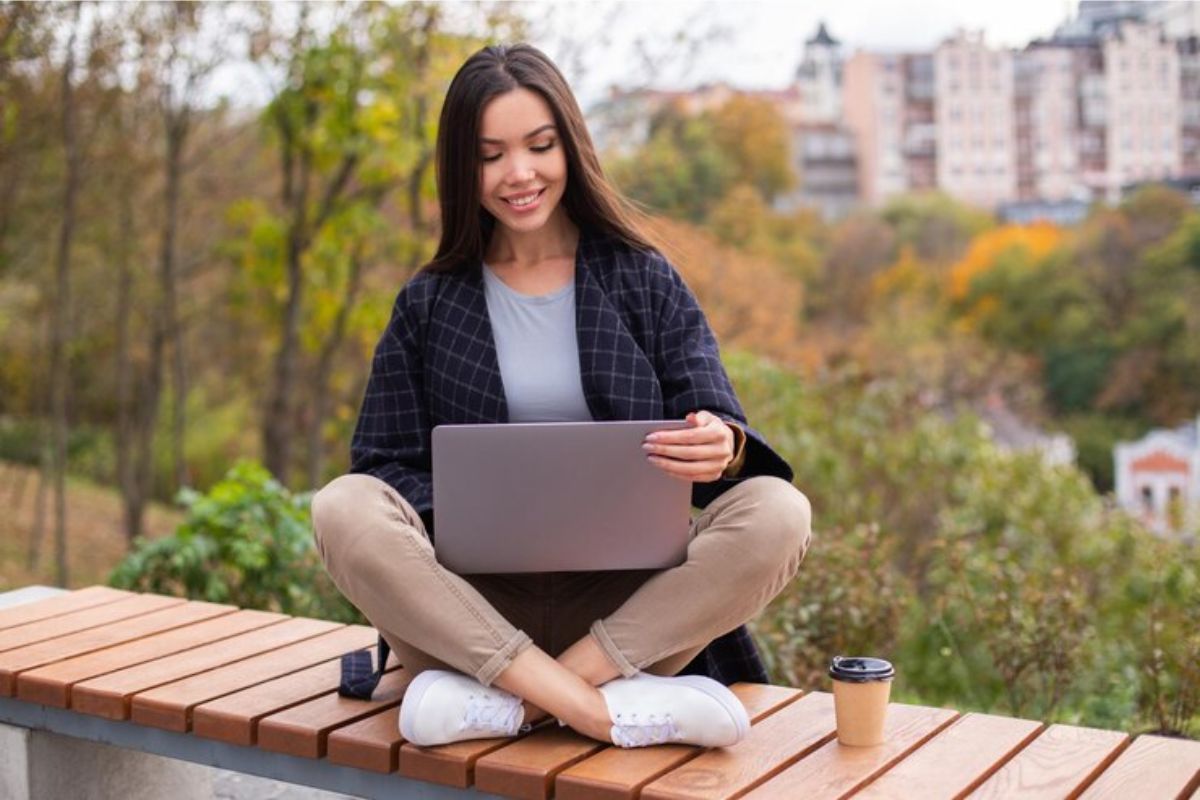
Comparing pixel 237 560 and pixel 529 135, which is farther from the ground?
pixel 529 135

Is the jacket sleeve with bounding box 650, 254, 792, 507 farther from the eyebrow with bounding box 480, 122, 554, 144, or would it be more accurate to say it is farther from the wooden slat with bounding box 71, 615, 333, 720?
the wooden slat with bounding box 71, 615, 333, 720

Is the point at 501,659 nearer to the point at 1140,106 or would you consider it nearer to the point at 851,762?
the point at 851,762

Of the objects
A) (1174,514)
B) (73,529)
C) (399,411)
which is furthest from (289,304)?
(399,411)

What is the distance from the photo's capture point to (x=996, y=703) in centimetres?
400

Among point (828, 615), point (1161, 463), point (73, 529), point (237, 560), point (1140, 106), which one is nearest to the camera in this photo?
point (828, 615)

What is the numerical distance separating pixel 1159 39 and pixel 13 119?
61.5ft

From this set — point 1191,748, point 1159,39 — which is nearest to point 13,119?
point 1191,748

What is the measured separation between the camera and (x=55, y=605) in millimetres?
3215

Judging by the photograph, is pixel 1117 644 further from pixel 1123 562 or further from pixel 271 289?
pixel 271 289

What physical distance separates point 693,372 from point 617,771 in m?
0.68

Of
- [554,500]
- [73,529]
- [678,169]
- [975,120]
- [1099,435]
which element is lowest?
[1099,435]

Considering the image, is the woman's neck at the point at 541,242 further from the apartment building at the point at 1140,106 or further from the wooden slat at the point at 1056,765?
the apartment building at the point at 1140,106

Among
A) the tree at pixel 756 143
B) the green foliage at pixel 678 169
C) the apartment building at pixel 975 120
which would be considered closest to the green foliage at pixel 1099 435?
the tree at pixel 756 143

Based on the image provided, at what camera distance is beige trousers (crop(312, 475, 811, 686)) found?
2146mm
